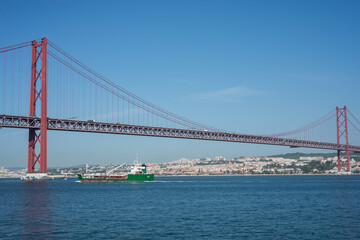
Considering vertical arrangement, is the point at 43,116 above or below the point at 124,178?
above

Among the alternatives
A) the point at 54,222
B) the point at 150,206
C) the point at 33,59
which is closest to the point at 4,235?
the point at 54,222

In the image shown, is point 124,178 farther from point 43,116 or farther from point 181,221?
point 181,221

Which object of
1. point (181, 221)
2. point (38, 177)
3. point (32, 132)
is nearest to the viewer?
point (181, 221)

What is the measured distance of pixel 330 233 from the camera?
18094 mm

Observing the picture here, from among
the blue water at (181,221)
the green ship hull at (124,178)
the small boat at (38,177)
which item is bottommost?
→ the green ship hull at (124,178)

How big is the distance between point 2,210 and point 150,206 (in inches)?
340

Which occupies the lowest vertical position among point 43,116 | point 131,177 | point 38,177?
point 131,177

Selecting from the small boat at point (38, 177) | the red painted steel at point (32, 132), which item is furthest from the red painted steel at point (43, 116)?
the red painted steel at point (32, 132)

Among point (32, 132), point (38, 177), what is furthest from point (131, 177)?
point (32, 132)

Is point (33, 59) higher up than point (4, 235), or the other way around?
point (33, 59)

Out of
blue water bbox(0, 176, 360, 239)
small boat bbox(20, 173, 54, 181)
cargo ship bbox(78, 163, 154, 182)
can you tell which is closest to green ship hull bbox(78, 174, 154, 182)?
cargo ship bbox(78, 163, 154, 182)

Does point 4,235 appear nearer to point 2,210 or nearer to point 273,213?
point 2,210

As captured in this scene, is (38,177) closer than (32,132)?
No

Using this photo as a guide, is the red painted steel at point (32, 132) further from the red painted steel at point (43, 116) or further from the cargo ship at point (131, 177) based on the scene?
the cargo ship at point (131, 177)
